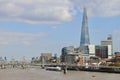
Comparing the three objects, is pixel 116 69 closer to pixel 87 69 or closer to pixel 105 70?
pixel 105 70

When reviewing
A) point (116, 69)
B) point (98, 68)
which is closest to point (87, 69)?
point (98, 68)

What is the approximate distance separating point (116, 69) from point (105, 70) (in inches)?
278

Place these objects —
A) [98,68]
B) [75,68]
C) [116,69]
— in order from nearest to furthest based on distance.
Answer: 1. [116,69]
2. [98,68]
3. [75,68]

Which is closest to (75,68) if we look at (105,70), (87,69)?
(87,69)

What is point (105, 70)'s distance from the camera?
162125 mm

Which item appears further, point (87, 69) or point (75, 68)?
point (75, 68)

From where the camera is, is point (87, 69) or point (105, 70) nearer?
point (105, 70)

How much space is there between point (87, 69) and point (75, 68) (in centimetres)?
1714

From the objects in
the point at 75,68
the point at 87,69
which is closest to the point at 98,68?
the point at 87,69

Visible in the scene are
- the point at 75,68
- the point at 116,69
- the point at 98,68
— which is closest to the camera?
the point at 116,69

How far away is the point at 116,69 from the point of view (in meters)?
156

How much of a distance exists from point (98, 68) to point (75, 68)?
26.3 meters

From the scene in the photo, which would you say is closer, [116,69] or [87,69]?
[116,69]

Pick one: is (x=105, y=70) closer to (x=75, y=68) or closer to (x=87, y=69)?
(x=87, y=69)
